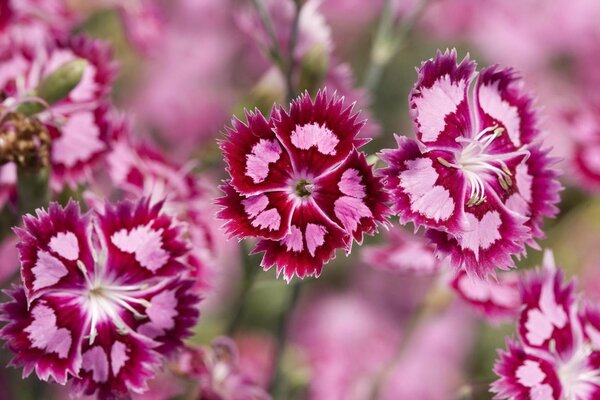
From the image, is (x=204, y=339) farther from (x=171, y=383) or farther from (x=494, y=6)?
(x=494, y=6)

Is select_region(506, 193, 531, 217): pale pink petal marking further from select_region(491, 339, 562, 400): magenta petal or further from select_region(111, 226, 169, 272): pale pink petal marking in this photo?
select_region(111, 226, 169, 272): pale pink petal marking

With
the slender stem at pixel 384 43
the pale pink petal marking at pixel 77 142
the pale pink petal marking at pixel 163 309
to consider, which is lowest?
the pale pink petal marking at pixel 163 309

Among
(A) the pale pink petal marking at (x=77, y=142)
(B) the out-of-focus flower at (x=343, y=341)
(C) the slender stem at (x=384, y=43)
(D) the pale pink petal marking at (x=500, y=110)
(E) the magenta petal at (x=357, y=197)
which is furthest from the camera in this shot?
(B) the out-of-focus flower at (x=343, y=341)

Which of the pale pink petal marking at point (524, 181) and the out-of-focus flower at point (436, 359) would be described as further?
the out-of-focus flower at point (436, 359)

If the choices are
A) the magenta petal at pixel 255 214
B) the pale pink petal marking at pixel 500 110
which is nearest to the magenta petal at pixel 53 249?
the magenta petal at pixel 255 214

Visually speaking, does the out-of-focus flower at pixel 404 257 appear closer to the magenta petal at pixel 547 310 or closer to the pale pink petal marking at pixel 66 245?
the magenta petal at pixel 547 310

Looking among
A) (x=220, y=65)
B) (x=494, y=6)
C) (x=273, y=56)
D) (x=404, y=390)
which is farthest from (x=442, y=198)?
(x=494, y=6)

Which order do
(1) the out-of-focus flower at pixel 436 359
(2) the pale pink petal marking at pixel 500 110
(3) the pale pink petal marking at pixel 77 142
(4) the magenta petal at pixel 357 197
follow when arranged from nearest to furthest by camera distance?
(4) the magenta petal at pixel 357 197
(2) the pale pink petal marking at pixel 500 110
(3) the pale pink petal marking at pixel 77 142
(1) the out-of-focus flower at pixel 436 359
